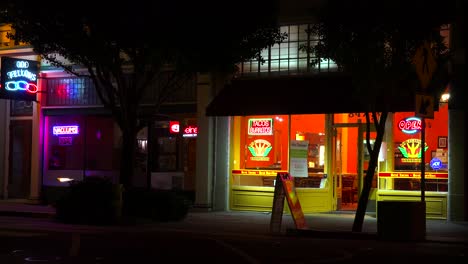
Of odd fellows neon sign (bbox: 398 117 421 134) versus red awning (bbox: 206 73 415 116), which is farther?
odd fellows neon sign (bbox: 398 117 421 134)

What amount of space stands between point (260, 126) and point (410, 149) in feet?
15.0

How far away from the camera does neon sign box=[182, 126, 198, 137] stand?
68.6 ft

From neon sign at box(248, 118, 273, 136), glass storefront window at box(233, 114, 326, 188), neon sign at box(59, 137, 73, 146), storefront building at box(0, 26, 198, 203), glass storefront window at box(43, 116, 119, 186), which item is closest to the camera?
glass storefront window at box(233, 114, 326, 188)

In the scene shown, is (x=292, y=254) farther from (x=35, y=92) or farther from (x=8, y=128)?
(x=8, y=128)

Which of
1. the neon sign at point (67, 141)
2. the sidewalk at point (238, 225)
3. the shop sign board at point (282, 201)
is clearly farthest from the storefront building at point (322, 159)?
the neon sign at point (67, 141)

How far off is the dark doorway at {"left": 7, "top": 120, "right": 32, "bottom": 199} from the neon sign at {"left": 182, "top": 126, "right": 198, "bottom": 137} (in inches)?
254

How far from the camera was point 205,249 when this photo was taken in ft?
38.2

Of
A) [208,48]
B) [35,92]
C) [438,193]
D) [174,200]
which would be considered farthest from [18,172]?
[438,193]

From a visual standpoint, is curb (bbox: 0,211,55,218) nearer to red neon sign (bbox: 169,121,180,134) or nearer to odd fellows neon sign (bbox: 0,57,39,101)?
odd fellows neon sign (bbox: 0,57,39,101)

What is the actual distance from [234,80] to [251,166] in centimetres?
274

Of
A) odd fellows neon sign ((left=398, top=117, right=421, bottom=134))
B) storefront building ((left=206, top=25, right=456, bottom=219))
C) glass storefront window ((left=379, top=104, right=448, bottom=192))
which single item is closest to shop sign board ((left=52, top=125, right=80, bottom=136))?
storefront building ((left=206, top=25, right=456, bottom=219))

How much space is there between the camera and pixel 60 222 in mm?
17344

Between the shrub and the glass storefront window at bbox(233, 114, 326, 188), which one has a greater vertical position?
the glass storefront window at bbox(233, 114, 326, 188)

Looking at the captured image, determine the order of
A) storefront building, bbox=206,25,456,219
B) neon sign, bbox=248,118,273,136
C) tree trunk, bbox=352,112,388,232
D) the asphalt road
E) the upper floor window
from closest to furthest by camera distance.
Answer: the asphalt road → tree trunk, bbox=352,112,388,232 → storefront building, bbox=206,25,456,219 → the upper floor window → neon sign, bbox=248,118,273,136
